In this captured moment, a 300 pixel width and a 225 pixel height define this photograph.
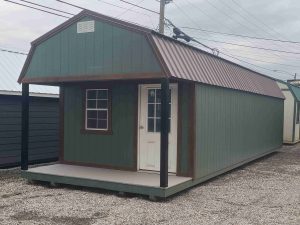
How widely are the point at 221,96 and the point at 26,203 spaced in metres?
5.69

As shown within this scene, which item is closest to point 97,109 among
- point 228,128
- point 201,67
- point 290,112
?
point 201,67

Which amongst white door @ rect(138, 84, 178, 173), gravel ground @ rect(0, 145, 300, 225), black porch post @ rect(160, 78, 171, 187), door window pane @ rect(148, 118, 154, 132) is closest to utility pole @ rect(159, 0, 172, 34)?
white door @ rect(138, 84, 178, 173)

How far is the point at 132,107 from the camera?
10.1 meters

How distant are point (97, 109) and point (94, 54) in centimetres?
200

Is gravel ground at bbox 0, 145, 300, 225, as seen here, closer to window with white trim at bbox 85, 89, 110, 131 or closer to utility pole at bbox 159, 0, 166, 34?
window with white trim at bbox 85, 89, 110, 131

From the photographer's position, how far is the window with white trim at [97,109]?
10484 millimetres

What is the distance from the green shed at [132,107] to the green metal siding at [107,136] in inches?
1.0

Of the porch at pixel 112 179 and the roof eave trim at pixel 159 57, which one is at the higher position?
the roof eave trim at pixel 159 57

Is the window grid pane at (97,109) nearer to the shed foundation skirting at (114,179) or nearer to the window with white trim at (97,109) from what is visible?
the window with white trim at (97,109)

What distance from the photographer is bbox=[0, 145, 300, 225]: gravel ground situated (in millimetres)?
6709

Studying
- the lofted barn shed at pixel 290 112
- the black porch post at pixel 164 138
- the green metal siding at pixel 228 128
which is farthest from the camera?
the lofted barn shed at pixel 290 112

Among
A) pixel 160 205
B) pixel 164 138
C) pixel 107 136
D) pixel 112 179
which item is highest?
pixel 164 138

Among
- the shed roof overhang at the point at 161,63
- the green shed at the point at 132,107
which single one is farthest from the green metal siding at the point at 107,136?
the shed roof overhang at the point at 161,63

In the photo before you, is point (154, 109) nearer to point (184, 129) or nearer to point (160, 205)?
point (184, 129)
